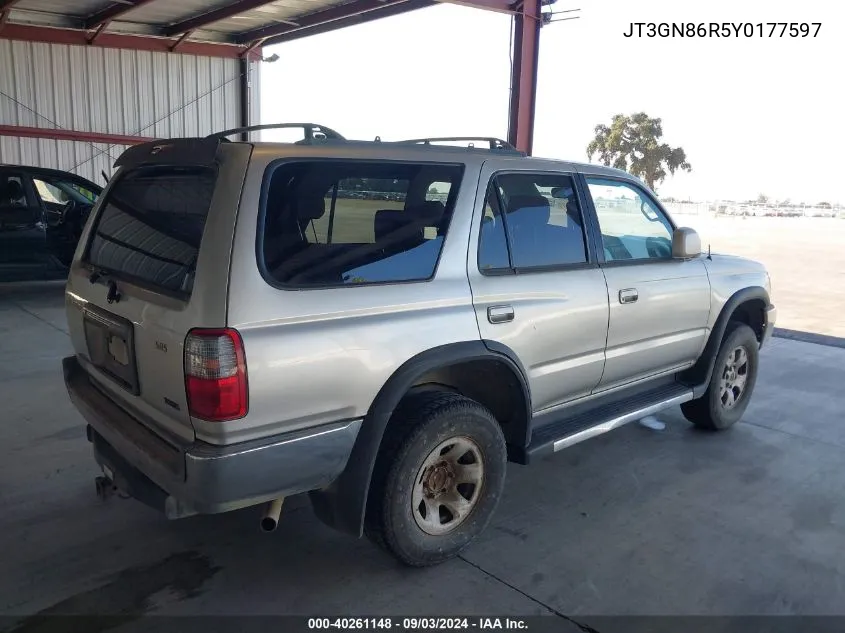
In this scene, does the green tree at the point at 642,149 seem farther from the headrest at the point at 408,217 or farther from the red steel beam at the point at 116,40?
the headrest at the point at 408,217

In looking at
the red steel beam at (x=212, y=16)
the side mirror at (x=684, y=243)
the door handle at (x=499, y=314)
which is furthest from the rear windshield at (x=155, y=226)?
the red steel beam at (x=212, y=16)

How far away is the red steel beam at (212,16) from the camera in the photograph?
12.8 m

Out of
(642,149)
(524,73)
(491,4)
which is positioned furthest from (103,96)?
(642,149)

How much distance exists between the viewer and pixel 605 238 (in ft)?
12.4

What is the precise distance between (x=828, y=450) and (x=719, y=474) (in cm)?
103

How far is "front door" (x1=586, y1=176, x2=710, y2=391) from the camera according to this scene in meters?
3.73

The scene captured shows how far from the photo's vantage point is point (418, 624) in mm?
2641

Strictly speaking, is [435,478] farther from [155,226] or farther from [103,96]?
[103,96]

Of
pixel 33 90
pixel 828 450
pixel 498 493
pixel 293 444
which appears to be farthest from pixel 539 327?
pixel 33 90

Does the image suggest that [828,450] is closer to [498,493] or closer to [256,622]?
[498,493]

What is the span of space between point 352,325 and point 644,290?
2025 millimetres

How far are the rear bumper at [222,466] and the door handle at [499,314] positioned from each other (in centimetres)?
81

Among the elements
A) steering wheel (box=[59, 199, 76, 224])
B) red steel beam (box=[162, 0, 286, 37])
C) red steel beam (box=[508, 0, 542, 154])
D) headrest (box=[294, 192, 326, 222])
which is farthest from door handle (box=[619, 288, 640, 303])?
red steel beam (box=[162, 0, 286, 37])

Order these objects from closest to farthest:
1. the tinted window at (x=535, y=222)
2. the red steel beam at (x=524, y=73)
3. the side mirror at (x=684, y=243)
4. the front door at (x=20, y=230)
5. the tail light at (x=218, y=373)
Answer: the tail light at (x=218, y=373) < the tinted window at (x=535, y=222) < the side mirror at (x=684, y=243) < the front door at (x=20, y=230) < the red steel beam at (x=524, y=73)
